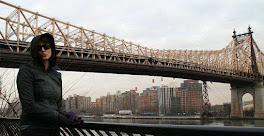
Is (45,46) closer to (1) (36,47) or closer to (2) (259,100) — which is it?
(1) (36,47)

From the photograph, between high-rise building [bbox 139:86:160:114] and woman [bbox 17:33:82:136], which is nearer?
woman [bbox 17:33:82:136]

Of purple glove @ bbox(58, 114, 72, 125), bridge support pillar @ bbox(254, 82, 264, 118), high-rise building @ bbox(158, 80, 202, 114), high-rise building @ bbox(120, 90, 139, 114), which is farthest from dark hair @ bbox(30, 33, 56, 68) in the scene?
high-rise building @ bbox(158, 80, 202, 114)

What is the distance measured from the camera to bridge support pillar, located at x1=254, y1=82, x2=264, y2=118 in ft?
129

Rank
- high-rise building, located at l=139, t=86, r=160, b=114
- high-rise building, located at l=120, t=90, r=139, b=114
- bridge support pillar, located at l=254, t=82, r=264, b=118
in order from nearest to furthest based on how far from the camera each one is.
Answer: bridge support pillar, located at l=254, t=82, r=264, b=118, high-rise building, located at l=120, t=90, r=139, b=114, high-rise building, located at l=139, t=86, r=160, b=114

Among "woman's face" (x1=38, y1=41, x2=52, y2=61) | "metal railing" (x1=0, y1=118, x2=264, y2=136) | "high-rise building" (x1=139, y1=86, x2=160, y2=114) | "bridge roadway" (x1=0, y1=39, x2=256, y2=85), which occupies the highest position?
"bridge roadway" (x1=0, y1=39, x2=256, y2=85)

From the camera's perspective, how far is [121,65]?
1038 inches

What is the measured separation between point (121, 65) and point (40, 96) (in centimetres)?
2448

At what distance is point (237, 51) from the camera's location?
47.5 meters

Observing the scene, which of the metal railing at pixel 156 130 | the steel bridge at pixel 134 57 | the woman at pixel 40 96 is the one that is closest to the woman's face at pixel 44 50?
the woman at pixel 40 96

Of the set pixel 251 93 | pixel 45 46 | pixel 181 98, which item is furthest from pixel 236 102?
pixel 45 46

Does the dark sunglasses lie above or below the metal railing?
above

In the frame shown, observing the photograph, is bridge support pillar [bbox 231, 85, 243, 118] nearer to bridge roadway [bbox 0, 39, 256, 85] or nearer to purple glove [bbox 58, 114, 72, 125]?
bridge roadway [bbox 0, 39, 256, 85]

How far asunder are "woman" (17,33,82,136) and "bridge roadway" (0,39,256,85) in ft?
48.9

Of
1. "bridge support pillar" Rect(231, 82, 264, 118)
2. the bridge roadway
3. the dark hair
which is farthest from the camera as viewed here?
"bridge support pillar" Rect(231, 82, 264, 118)
